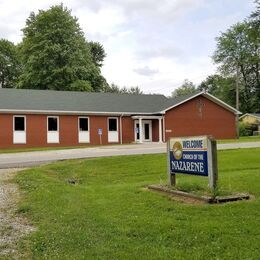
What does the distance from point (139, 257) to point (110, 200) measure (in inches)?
155

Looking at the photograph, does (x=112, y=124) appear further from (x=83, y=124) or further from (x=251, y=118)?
(x=251, y=118)

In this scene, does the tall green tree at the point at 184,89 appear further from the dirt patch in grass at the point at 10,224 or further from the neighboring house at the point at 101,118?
the dirt patch in grass at the point at 10,224

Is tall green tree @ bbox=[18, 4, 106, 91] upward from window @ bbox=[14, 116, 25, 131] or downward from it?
upward

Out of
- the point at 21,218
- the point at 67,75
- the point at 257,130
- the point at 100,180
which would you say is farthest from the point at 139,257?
the point at 257,130

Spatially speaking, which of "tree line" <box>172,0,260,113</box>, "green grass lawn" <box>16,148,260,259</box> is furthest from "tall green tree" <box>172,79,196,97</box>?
"green grass lawn" <box>16,148,260,259</box>

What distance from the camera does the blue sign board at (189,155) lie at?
9.30m

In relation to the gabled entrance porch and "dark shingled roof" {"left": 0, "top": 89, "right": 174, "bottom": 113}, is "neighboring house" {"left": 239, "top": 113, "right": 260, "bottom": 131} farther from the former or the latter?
the gabled entrance porch

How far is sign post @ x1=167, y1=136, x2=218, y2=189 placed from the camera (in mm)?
9148

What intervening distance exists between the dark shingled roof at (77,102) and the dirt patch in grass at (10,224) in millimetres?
22804

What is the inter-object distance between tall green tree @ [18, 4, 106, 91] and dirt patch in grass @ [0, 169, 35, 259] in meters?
41.7

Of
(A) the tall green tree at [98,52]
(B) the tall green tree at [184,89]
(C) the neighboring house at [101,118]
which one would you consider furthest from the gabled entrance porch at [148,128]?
(B) the tall green tree at [184,89]

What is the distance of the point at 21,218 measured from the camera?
7.99 m

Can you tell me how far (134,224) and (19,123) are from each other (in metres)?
27.9

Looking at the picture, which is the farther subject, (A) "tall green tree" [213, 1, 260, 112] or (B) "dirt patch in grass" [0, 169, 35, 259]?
(A) "tall green tree" [213, 1, 260, 112]
